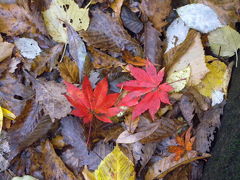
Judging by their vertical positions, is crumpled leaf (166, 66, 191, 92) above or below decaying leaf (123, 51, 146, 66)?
below

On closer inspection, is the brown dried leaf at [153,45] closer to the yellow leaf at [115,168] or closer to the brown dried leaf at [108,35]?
the brown dried leaf at [108,35]

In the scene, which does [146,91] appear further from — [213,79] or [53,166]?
[53,166]

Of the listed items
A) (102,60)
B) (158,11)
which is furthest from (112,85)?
(158,11)

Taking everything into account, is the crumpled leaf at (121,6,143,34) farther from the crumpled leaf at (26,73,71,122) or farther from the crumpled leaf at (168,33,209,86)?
the crumpled leaf at (26,73,71,122)

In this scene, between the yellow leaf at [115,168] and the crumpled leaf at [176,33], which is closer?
the yellow leaf at [115,168]

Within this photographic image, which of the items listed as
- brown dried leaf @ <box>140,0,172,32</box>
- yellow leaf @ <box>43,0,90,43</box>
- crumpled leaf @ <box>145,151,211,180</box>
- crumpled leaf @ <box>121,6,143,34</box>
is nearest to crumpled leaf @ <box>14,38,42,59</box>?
yellow leaf @ <box>43,0,90,43</box>

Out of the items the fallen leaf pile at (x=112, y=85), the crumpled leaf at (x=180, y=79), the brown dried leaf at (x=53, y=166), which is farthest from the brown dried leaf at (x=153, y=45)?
the brown dried leaf at (x=53, y=166)
